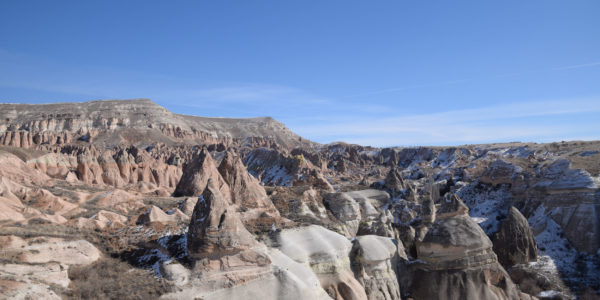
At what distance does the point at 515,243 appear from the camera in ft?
101

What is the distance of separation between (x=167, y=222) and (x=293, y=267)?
24.2 ft

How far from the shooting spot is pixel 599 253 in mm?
30141

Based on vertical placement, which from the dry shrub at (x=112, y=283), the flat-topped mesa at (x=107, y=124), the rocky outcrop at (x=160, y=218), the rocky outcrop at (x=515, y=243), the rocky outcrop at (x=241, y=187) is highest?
the flat-topped mesa at (x=107, y=124)

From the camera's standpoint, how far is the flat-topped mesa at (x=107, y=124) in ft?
402

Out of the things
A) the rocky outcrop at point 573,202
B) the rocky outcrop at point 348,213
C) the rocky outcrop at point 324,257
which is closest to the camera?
the rocky outcrop at point 324,257

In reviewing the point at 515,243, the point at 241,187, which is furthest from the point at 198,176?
the point at 515,243

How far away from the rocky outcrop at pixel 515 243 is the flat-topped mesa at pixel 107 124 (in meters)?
110

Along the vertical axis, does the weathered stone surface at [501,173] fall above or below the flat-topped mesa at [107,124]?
below

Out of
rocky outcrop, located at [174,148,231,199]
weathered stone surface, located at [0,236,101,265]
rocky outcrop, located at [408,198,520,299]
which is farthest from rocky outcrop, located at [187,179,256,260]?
rocky outcrop, located at [174,148,231,199]

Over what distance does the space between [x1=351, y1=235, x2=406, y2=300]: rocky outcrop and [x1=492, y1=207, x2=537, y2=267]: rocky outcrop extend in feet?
49.2

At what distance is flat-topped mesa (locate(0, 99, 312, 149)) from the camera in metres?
123

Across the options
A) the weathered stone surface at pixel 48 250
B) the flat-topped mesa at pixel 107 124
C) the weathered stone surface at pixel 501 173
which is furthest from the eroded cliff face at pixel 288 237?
the flat-topped mesa at pixel 107 124

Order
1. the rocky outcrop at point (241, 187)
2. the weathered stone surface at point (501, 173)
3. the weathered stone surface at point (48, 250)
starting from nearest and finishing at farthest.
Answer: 1. the weathered stone surface at point (48, 250)
2. the rocky outcrop at point (241, 187)
3. the weathered stone surface at point (501, 173)

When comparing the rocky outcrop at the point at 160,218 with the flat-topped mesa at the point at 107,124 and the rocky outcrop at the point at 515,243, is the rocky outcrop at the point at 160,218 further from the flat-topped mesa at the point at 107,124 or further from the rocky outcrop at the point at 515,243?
the flat-topped mesa at the point at 107,124
